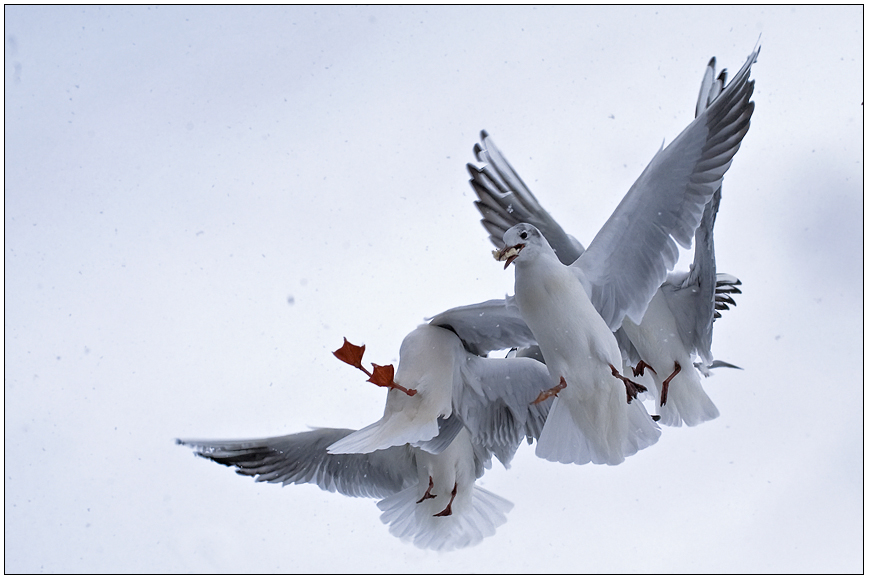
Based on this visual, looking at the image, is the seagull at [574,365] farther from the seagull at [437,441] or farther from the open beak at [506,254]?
the seagull at [437,441]

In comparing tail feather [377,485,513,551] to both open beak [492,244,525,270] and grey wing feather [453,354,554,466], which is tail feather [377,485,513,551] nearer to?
grey wing feather [453,354,554,466]

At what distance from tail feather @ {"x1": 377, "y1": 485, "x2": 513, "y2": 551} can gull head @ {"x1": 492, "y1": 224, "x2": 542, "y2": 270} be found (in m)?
1.42

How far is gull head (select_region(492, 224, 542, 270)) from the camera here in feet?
8.93

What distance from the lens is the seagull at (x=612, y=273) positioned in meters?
2.73

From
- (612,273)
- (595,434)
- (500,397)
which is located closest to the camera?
(595,434)

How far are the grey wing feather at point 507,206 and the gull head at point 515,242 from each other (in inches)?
35.8

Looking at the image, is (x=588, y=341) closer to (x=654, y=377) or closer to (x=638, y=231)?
(x=638, y=231)

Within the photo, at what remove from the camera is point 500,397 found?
3260 mm

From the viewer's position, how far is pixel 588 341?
272 centimetres

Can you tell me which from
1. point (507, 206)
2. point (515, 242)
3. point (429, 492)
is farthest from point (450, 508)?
point (515, 242)

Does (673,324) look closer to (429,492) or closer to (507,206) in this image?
(507,206)

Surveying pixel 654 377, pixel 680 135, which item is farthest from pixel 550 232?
pixel 680 135

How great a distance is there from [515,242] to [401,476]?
4.87ft

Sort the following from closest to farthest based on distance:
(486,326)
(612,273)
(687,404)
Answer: (612,273) < (486,326) < (687,404)
